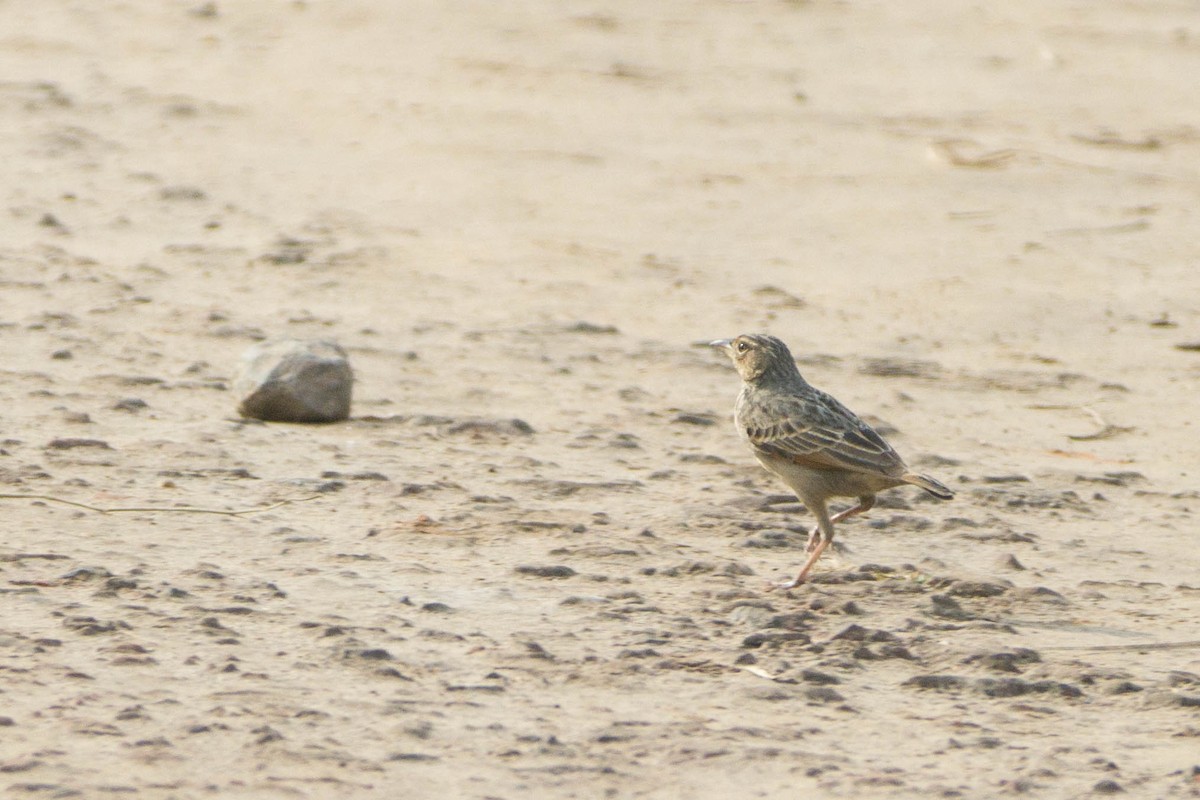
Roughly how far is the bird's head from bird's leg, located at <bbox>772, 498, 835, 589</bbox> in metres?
0.68

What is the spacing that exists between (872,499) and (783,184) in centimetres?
521

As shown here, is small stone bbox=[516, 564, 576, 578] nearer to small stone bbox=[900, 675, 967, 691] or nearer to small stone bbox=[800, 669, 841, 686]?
small stone bbox=[800, 669, 841, 686]

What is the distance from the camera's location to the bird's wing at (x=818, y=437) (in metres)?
6.13

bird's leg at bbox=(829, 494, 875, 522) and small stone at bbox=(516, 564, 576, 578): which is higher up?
bird's leg at bbox=(829, 494, 875, 522)

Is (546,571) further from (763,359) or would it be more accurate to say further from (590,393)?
(590,393)

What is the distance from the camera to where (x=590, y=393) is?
8.21 m

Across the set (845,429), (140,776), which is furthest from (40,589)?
(845,429)

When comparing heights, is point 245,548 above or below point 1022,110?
below

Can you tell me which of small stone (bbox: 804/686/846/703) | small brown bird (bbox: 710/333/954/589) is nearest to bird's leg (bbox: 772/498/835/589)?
small brown bird (bbox: 710/333/954/589)

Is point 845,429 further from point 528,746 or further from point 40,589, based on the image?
point 40,589

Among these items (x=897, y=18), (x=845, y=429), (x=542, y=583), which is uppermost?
(x=897, y=18)

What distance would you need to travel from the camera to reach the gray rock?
736cm

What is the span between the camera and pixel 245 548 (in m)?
6.03

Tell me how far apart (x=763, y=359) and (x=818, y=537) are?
81cm
